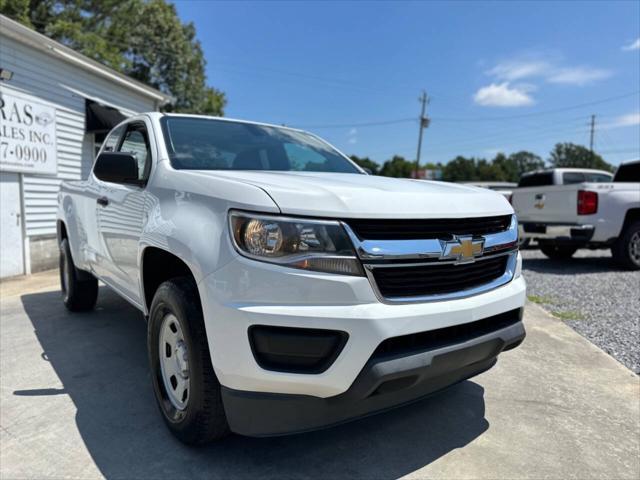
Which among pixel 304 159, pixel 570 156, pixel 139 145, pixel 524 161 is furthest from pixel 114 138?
pixel 524 161

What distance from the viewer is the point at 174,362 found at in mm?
2295

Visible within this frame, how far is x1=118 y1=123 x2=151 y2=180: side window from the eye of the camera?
283 centimetres

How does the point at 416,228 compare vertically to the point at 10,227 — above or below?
above

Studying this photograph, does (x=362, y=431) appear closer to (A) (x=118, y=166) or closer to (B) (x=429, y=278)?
(B) (x=429, y=278)

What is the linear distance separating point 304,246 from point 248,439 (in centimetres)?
120

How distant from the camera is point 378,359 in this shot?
1740mm

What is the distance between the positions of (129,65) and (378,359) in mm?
22493

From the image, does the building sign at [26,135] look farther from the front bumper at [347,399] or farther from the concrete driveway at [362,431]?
the front bumper at [347,399]

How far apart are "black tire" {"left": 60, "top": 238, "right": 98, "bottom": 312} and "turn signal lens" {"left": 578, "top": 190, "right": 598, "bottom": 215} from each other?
6.91 m

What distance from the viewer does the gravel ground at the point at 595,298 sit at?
13.3 feet

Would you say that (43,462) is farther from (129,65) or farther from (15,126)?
(129,65)

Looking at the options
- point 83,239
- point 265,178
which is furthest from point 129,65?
point 265,178

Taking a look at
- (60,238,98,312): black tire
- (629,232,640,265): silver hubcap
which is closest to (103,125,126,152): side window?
(60,238,98,312): black tire

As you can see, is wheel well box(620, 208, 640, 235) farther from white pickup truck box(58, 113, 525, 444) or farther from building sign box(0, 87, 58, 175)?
building sign box(0, 87, 58, 175)
